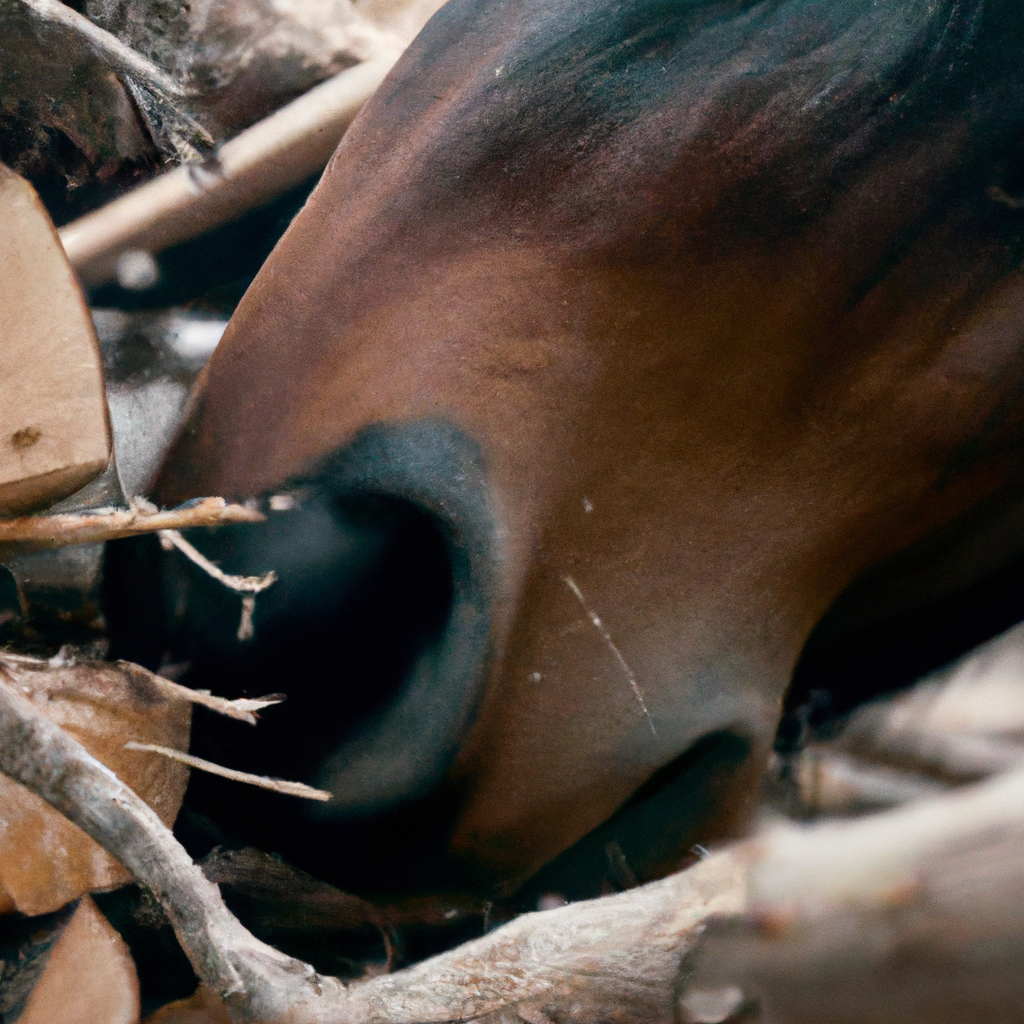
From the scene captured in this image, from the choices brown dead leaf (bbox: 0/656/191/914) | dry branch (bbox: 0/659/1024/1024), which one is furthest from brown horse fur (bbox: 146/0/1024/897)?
brown dead leaf (bbox: 0/656/191/914)

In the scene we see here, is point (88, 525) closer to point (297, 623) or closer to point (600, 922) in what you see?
point (297, 623)

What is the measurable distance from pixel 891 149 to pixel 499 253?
289 millimetres

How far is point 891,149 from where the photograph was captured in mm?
533

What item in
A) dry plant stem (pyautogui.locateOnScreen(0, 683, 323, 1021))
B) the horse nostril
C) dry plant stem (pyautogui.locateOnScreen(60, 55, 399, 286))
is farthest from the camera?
→ dry plant stem (pyautogui.locateOnScreen(60, 55, 399, 286))

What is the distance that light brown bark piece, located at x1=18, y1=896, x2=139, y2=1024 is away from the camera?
1.98 ft

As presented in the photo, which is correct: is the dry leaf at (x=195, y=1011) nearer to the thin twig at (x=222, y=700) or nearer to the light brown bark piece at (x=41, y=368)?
the thin twig at (x=222, y=700)

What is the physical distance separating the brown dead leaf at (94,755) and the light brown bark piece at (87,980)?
1.2 inches

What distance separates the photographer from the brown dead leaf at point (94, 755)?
1.99ft

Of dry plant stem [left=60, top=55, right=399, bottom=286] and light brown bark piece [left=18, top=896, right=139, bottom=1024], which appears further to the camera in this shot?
dry plant stem [left=60, top=55, right=399, bottom=286]

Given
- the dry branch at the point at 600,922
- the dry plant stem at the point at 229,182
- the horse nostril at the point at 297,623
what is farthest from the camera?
the dry plant stem at the point at 229,182

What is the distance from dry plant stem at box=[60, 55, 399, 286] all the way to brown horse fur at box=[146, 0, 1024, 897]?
6.3 inches

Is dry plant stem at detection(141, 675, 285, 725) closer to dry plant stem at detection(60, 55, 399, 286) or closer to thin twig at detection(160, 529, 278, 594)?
thin twig at detection(160, 529, 278, 594)

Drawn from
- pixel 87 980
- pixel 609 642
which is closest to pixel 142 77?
pixel 609 642

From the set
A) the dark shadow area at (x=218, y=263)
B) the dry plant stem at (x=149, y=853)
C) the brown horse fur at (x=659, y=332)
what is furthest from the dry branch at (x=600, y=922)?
the dark shadow area at (x=218, y=263)
